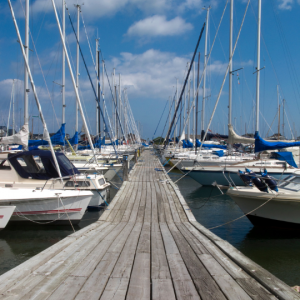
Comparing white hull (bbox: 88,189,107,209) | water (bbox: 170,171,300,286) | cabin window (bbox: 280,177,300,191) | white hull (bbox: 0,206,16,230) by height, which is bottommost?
water (bbox: 170,171,300,286)

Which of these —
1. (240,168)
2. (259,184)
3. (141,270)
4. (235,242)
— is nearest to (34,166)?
(235,242)

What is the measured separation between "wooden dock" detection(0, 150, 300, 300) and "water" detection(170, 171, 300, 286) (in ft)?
9.70

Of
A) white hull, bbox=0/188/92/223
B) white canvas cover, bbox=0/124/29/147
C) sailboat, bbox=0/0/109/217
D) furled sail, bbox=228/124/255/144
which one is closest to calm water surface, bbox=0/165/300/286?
white hull, bbox=0/188/92/223

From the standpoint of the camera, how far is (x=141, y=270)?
4227 millimetres

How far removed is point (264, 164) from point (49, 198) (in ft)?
45.8

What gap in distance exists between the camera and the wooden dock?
3432 mm

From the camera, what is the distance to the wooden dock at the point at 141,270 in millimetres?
3432

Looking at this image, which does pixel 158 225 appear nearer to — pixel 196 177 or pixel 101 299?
pixel 101 299

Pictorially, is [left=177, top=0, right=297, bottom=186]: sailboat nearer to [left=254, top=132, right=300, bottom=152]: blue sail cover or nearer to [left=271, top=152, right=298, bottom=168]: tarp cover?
[left=271, top=152, right=298, bottom=168]: tarp cover

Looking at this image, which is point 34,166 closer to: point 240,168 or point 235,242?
point 235,242

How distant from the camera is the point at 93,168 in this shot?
15.4 m

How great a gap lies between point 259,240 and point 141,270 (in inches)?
285

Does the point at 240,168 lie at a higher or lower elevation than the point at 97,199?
higher

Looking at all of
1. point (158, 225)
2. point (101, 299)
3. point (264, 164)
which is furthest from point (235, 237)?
point (264, 164)
